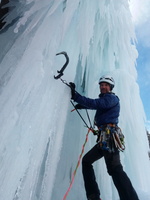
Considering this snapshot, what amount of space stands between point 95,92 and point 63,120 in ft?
5.52

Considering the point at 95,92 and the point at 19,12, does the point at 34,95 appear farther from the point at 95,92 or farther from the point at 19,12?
the point at 95,92

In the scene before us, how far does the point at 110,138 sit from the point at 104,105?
47 cm

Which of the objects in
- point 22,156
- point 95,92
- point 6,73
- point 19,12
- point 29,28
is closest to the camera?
point 22,156

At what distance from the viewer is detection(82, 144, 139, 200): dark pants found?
2170 millimetres

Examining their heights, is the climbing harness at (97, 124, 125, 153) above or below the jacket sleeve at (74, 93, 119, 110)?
below

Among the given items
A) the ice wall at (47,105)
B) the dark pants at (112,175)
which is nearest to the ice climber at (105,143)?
the dark pants at (112,175)

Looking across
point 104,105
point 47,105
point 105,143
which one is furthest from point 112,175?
point 47,105

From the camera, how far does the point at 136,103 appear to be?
4.89 m

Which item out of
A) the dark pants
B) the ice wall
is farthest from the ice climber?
the ice wall

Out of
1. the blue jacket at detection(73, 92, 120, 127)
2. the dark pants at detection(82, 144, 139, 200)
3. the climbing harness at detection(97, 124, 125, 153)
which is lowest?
the dark pants at detection(82, 144, 139, 200)

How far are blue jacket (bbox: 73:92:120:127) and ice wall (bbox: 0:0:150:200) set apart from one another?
33 centimetres

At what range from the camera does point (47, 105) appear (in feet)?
8.07

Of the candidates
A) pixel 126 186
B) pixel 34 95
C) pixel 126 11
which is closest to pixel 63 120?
pixel 34 95

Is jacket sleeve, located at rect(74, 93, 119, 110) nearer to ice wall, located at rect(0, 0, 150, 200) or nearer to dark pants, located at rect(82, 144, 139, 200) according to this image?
ice wall, located at rect(0, 0, 150, 200)
